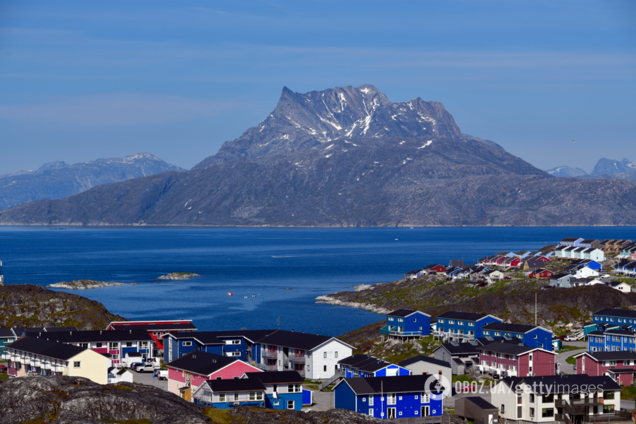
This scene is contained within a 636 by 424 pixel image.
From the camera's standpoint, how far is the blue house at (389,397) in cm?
4622

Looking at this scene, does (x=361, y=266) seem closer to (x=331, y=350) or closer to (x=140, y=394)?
(x=331, y=350)

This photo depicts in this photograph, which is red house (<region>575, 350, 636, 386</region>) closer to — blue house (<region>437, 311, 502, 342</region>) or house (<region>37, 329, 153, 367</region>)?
blue house (<region>437, 311, 502, 342</region>)

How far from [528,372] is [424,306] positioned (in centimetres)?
5149

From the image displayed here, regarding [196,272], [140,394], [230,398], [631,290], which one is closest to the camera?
[140,394]

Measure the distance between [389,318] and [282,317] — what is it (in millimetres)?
31296

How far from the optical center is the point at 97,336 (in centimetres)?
6731

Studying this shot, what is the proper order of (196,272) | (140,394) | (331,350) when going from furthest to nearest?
(196,272), (331,350), (140,394)

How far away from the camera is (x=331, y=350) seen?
6222 cm

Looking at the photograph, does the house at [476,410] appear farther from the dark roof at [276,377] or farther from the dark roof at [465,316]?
the dark roof at [465,316]

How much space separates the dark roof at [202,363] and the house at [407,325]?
27883 mm

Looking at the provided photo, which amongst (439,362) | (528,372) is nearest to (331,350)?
(439,362)

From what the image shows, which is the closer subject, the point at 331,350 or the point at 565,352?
the point at 331,350

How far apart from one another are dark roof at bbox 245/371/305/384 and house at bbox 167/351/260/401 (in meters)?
1.07

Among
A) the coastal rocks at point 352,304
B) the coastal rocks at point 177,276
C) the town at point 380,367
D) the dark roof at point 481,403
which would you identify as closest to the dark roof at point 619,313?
the town at point 380,367
